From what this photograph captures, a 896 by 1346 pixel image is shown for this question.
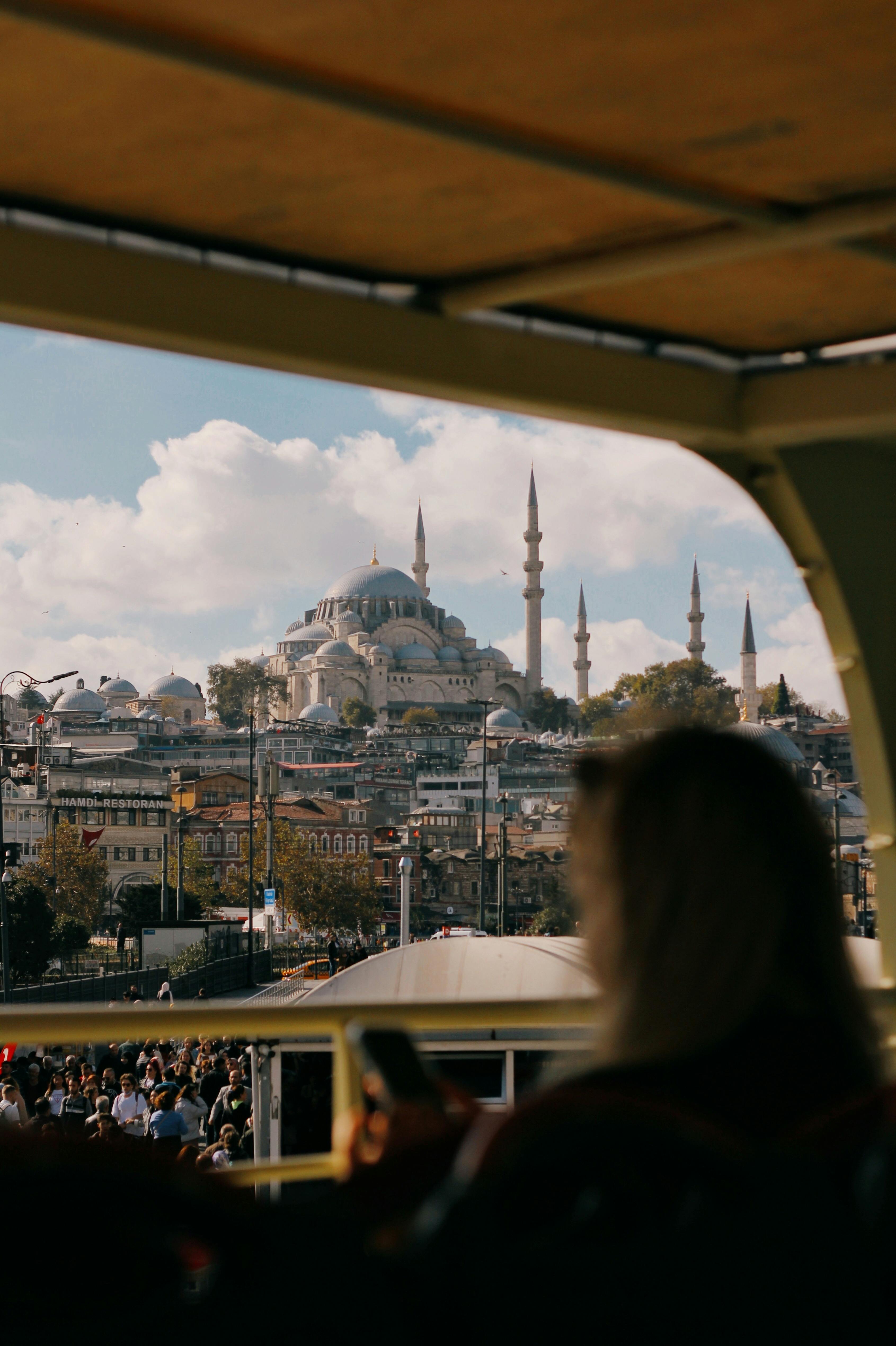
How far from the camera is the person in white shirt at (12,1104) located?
6.56 m

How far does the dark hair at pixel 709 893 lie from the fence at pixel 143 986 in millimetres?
25438

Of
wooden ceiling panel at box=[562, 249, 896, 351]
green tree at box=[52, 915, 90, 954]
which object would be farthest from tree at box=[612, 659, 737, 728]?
green tree at box=[52, 915, 90, 954]

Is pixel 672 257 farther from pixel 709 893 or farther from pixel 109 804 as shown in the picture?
pixel 109 804

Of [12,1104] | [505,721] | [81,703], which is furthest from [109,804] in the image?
[12,1104]

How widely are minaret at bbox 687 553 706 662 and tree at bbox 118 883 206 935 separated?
5413 centimetres

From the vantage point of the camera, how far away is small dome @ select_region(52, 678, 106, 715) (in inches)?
3912

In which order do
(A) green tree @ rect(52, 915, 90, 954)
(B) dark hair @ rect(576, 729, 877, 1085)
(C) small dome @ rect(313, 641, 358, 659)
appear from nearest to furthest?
1. (B) dark hair @ rect(576, 729, 877, 1085)
2. (A) green tree @ rect(52, 915, 90, 954)
3. (C) small dome @ rect(313, 641, 358, 659)

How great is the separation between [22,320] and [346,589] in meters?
112

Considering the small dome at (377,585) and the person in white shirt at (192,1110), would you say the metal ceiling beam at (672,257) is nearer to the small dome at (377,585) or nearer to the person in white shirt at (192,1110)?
the person in white shirt at (192,1110)

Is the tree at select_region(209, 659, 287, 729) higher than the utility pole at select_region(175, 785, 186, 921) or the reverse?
higher

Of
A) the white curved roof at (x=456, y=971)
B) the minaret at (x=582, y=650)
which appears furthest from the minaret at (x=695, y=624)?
the white curved roof at (x=456, y=971)

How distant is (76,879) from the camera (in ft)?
163

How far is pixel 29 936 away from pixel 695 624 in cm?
6573

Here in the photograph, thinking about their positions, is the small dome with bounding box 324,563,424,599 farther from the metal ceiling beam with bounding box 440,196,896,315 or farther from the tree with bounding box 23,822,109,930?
the metal ceiling beam with bounding box 440,196,896,315
